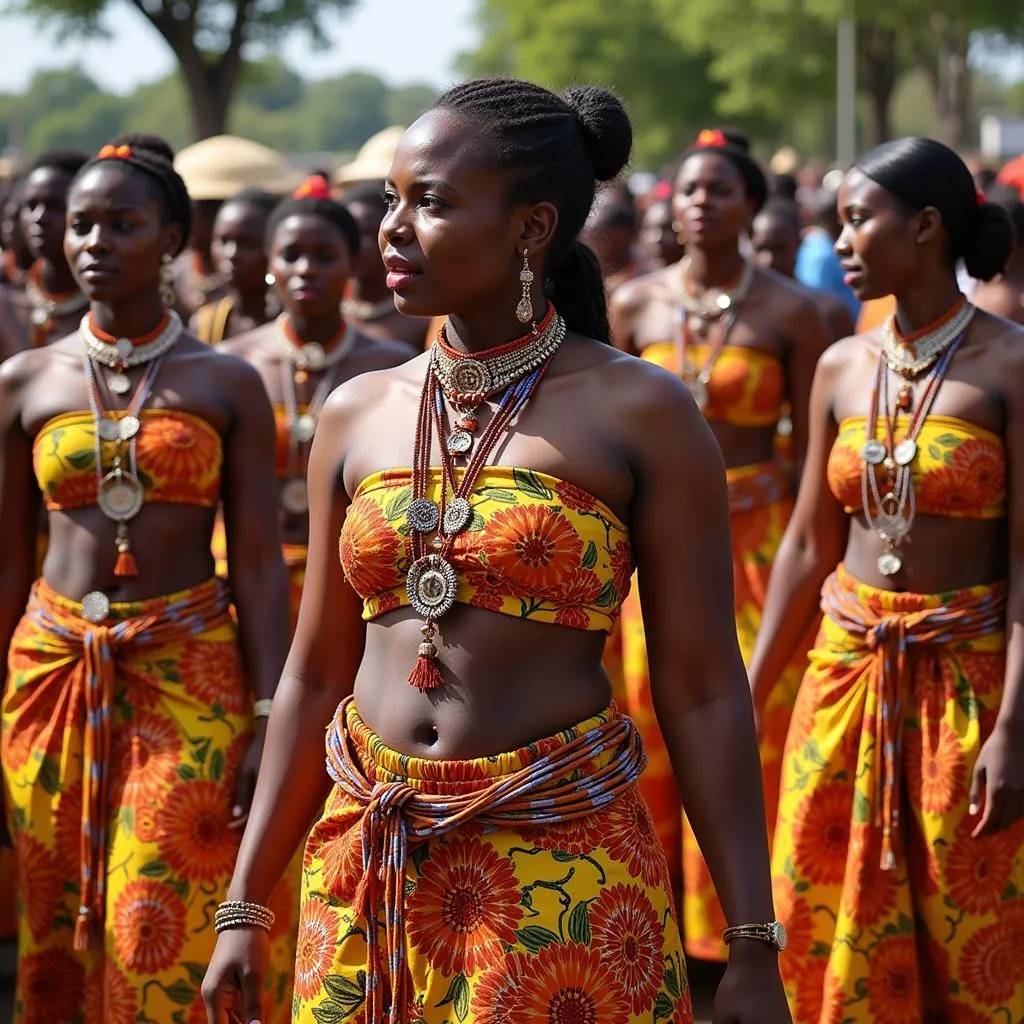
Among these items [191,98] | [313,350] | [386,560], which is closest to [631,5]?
[191,98]

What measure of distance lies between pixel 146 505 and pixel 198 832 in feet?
2.59

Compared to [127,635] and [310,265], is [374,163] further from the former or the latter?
[127,635]

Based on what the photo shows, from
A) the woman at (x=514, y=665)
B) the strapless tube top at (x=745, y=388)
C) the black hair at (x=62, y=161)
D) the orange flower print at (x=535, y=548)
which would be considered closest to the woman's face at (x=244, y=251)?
the black hair at (x=62, y=161)

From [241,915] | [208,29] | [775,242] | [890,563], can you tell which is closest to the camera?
[241,915]

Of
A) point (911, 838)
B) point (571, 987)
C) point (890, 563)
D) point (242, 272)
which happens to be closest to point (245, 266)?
point (242, 272)

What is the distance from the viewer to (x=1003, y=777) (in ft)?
14.5

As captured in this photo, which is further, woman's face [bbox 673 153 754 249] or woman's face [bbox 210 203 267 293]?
woman's face [bbox 210 203 267 293]

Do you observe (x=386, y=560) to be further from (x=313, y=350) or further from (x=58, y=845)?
(x=313, y=350)

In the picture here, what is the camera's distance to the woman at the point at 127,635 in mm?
4512

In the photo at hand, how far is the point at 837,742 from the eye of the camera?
4.82 meters

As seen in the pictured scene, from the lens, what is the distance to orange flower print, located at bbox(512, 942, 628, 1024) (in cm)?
295

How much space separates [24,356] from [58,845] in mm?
1208

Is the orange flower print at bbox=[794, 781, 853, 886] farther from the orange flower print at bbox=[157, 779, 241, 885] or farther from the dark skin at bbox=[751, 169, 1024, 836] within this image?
the orange flower print at bbox=[157, 779, 241, 885]

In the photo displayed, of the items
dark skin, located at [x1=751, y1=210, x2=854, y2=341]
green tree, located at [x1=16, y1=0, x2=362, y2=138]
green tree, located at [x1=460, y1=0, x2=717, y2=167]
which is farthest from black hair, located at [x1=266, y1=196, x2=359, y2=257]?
green tree, located at [x1=460, y1=0, x2=717, y2=167]
